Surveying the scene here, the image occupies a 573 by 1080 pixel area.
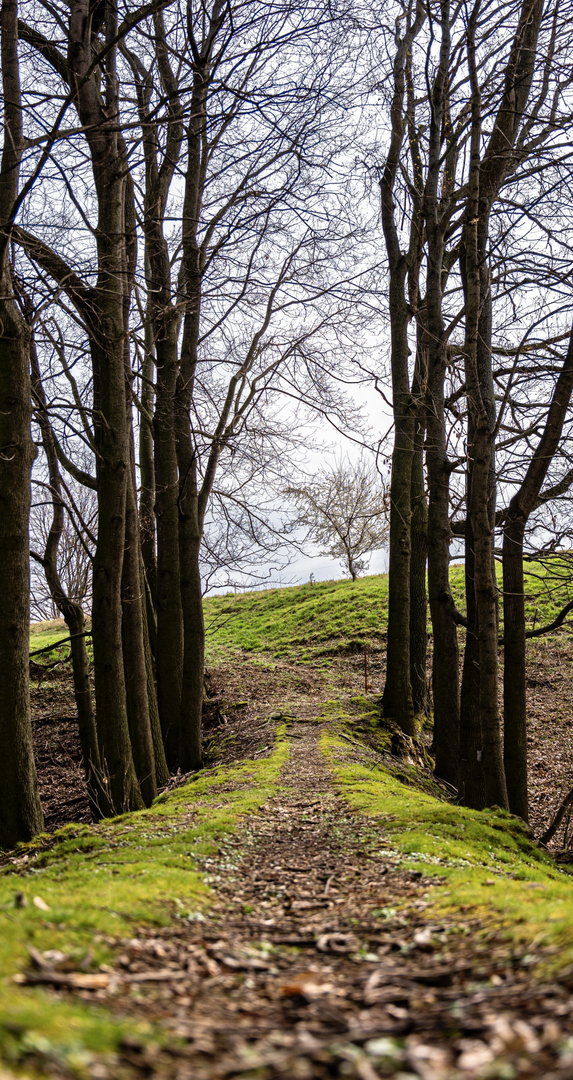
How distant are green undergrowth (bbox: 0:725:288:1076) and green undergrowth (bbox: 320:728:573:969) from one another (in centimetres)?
134

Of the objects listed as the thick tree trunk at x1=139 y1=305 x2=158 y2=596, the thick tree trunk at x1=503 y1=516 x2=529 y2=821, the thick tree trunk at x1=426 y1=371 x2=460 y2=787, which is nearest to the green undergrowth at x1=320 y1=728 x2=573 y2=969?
the thick tree trunk at x1=503 y1=516 x2=529 y2=821

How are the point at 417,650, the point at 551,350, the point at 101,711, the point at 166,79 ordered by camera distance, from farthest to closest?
the point at 417,650 → the point at 166,79 → the point at 551,350 → the point at 101,711

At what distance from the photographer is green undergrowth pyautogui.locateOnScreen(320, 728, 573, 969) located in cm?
317

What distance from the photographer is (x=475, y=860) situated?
549 cm

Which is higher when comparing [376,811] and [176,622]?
[176,622]

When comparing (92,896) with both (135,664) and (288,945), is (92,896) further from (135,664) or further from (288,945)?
(135,664)

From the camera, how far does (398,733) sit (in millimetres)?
12977

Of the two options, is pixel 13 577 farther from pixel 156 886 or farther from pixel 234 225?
pixel 234 225

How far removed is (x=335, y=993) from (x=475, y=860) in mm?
3285

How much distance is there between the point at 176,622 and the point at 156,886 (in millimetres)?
8446

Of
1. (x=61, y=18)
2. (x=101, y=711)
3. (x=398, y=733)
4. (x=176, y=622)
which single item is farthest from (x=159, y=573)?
(x=61, y=18)

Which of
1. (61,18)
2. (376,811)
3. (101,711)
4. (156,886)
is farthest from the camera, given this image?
(61,18)

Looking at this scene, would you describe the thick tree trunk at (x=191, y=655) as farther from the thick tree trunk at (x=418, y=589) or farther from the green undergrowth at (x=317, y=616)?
the green undergrowth at (x=317, y=616)

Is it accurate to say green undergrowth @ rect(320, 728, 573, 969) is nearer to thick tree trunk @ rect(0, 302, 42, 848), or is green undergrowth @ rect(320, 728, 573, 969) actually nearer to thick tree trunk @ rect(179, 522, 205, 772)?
thick tree trunk @ rect(0, 302, 42, 848)
